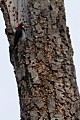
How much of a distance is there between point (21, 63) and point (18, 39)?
6.0 inches

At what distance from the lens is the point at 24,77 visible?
1.85 meters

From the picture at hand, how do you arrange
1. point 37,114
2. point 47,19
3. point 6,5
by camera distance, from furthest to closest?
1. point 6,5
2. point 47,19
3. point 37,114

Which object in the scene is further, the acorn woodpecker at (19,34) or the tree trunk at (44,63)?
the acorn woodpecker at (19,34)

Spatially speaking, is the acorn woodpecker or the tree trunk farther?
the acorn woodpecker

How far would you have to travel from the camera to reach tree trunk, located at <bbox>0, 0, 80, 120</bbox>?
1781mm

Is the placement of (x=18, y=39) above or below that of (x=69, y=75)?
above

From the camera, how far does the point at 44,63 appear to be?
1856 mm

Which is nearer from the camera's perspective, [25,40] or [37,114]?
[37,114]

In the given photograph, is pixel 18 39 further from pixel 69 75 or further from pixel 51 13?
pixel 69 75

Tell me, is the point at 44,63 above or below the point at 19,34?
below

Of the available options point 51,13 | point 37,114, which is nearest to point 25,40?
point 51,13

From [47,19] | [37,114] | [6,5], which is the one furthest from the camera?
[6,5]

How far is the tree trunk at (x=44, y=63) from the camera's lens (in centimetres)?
178

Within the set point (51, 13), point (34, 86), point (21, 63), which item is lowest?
point (34, 86)
